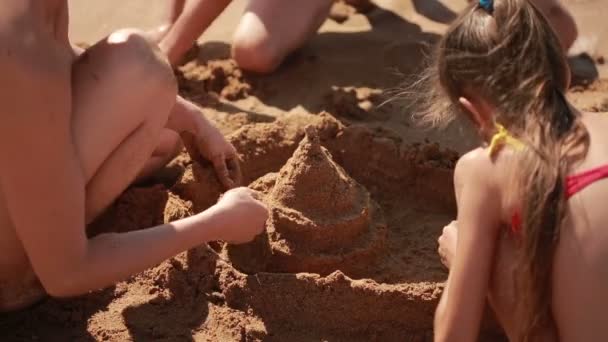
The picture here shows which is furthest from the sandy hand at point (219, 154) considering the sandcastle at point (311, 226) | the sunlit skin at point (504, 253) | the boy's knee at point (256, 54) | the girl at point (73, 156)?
the sunlit skin at point (504, 253)

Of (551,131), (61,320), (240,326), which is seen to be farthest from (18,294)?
(551,131)

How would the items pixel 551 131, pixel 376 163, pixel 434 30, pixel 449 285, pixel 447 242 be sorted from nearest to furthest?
1. pixel 551 131
2. pixel 449 285
3. pixel 447 242
4. pixel 376 163
5. pixel 434 30

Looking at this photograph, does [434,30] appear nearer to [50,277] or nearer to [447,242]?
[447,242]

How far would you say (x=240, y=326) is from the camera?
2.35m

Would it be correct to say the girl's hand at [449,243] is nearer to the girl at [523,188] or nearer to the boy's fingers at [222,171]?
the girl at [523,188]

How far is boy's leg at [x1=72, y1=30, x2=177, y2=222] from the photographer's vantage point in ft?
7.19

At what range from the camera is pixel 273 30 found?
3561 millimetres

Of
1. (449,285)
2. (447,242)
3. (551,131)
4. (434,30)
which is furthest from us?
(434,30)

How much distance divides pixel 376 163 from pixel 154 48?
36.0 inches

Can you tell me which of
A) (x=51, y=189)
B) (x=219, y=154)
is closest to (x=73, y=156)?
(x=51, y=189)

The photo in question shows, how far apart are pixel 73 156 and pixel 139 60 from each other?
1.12 ft

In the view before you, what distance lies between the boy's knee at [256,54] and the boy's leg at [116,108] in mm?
1088

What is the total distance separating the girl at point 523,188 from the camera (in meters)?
1.88

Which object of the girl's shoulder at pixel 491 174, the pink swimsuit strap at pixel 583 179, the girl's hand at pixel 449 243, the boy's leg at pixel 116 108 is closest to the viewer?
the pink swimsuit strap at pixel 583 179
